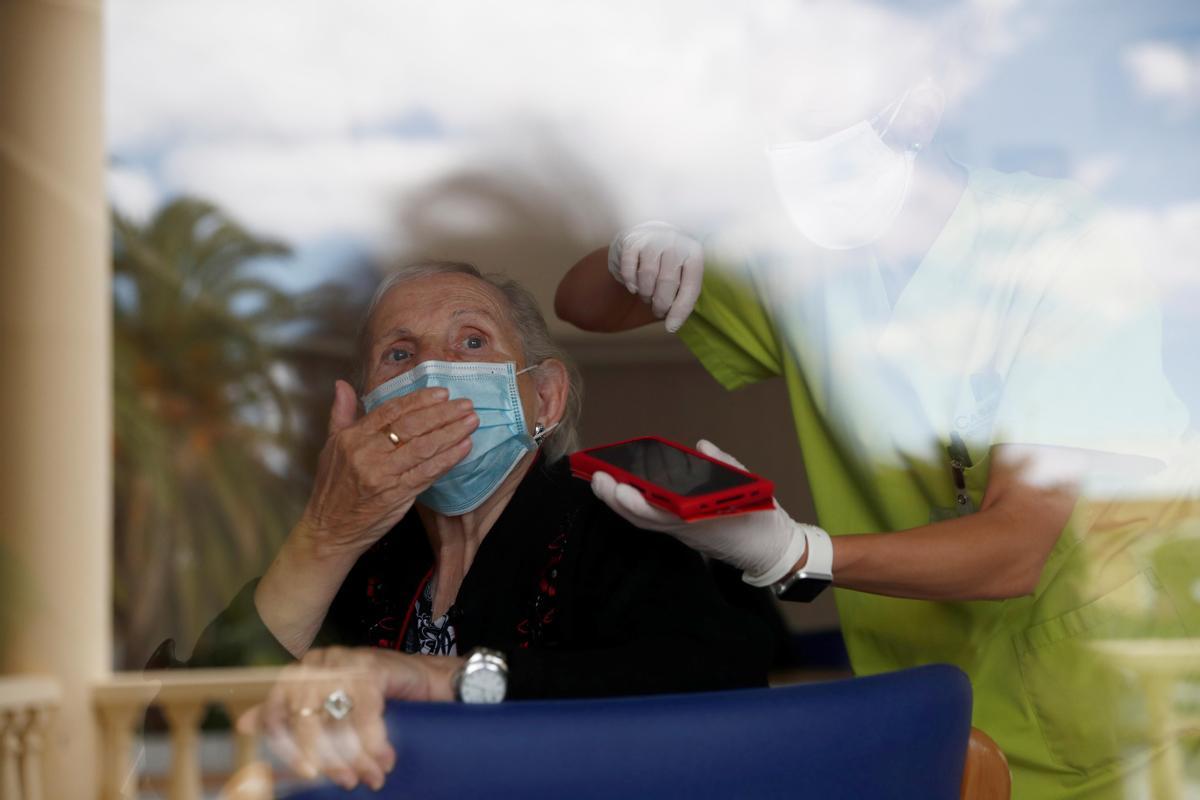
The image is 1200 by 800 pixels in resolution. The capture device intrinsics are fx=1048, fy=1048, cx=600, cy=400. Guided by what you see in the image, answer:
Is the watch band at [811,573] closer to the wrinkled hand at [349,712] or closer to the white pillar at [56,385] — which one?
the wrinkled hand at [349,712]

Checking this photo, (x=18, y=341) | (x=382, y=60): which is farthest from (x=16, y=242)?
(x=382, y=60)

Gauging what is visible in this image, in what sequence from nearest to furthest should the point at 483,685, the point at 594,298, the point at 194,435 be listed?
1. the point at 483,685
2. the point at 194,435
3. the point at 594,298

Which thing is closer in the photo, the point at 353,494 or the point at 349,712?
the point at 349,712

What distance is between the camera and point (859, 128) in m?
0.80

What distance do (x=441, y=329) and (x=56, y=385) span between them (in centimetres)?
32

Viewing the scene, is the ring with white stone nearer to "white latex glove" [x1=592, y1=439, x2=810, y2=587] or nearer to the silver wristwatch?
the silver wristwatch

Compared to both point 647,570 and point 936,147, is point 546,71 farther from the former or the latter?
point 647,570

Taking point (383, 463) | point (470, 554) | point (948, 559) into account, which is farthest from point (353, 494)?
point (948, 559)

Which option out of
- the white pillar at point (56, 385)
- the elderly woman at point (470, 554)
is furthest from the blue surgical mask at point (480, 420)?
the white pillar at point (56, 385)

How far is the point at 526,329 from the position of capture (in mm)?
922

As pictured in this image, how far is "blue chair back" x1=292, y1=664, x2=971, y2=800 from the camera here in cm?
48

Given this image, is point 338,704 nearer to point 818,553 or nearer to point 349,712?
point 349,712

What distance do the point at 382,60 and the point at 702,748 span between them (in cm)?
71

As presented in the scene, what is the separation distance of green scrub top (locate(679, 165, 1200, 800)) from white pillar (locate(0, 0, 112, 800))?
0.62 m
